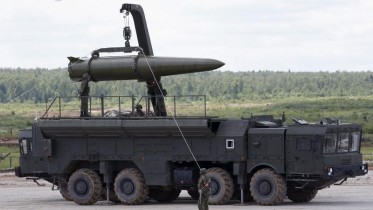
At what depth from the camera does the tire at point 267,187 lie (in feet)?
109

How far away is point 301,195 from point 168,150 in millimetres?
4024

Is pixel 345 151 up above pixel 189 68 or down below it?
below

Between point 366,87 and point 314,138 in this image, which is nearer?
point 314,138

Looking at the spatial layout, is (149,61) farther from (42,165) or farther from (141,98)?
(42,165)

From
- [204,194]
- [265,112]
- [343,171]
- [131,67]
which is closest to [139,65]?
[131,67]

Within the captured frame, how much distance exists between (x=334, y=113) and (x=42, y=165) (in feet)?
169

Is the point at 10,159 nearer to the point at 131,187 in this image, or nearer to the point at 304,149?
the point at 131,187

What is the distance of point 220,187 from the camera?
33938 millimetres

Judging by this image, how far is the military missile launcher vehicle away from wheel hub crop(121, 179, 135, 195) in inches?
1.1

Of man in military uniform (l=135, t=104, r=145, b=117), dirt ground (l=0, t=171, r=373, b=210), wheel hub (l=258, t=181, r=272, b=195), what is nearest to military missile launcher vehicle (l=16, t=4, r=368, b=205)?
wheel hub (l=258, t=181, r=272, b=195)

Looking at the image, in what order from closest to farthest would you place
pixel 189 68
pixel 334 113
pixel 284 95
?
pixel 189 68 < pixel 334 113 < pixel 284 95

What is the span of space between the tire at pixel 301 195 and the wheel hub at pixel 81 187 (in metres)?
5.83

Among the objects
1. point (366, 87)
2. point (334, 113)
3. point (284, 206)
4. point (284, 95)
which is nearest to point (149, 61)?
Result: point (284, 206)

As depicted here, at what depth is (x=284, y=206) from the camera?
1305 inches
